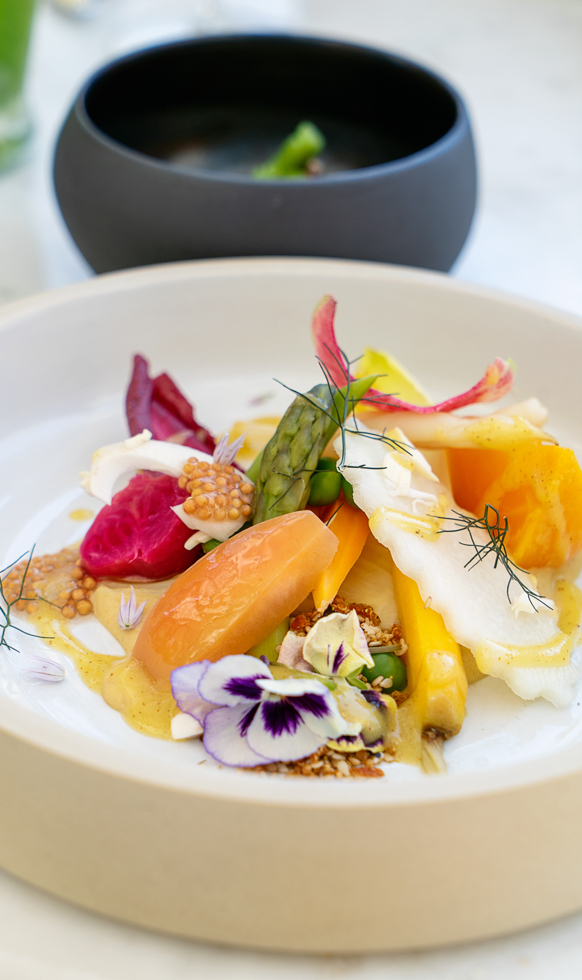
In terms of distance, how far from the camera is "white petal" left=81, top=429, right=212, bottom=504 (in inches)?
41.3

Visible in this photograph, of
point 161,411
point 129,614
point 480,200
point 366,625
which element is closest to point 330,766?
point 366,625

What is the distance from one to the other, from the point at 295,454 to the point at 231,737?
344 millimetres

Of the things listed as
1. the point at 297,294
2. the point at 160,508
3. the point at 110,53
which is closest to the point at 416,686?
the point at 160,508

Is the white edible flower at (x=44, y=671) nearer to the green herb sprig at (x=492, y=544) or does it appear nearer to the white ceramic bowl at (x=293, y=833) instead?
Answer: the white ceramic bowl at (x=293, y=833)

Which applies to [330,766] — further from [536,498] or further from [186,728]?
[536,498]

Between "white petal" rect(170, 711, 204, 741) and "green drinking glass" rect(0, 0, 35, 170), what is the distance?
5.24ft

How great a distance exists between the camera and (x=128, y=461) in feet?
3.48

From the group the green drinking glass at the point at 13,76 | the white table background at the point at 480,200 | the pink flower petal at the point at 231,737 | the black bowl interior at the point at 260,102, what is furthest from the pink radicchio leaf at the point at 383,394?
the green drinking glass at the point at 13,76

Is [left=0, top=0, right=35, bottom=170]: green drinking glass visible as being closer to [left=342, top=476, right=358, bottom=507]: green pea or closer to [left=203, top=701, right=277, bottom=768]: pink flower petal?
[left=342, top=476, right=358, bottom=507]: green pea

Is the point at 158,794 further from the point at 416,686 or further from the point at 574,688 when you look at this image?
the point at 574,688

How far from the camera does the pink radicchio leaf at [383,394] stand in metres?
1.12

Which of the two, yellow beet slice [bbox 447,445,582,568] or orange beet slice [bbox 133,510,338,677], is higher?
yellow beet slice [bbox 447,445,582,568]

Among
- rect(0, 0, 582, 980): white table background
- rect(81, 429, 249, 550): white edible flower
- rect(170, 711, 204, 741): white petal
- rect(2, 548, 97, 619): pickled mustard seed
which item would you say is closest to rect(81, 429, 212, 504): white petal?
rect(81, 429, 249, 550): white edible flower

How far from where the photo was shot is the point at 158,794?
2.20 ft
